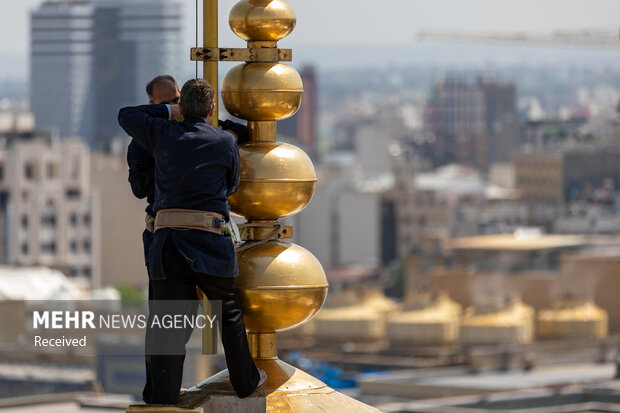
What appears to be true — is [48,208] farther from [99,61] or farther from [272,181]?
[272,181]

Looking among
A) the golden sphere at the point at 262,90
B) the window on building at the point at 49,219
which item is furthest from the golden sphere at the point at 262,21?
the window on building at the point at 49,219

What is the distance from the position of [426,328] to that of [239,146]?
60.1 metres

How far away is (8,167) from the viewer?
9350 centimetres

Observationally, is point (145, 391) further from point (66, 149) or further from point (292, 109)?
point (66, 149)

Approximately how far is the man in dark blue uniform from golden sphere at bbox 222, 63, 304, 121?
328 millimetres

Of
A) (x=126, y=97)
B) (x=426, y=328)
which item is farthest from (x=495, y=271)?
(x=126, y=97)

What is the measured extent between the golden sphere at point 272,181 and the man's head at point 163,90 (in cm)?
28

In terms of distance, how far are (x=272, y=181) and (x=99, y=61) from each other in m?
148

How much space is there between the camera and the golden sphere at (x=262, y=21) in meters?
7.20

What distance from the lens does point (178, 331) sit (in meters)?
6.79

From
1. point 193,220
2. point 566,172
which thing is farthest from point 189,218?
point 566,172

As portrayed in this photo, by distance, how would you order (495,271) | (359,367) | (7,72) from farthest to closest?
1. (7,72)
2. (495,271)
3. (359,367)

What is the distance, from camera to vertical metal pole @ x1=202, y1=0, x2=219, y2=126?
6969mm

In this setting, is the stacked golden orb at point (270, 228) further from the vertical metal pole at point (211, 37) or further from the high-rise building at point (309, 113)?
the high-rise building at point (309, 113)
